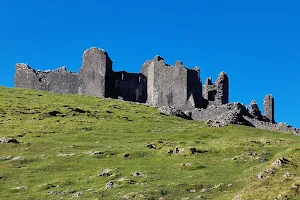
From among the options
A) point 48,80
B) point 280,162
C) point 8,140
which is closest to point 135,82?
point 48,80

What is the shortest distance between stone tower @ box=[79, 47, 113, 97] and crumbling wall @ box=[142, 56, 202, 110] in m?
7.99

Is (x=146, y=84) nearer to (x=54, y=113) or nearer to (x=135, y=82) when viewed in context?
(x=135, y=82)

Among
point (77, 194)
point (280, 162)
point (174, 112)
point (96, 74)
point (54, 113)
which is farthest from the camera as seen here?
point (96, 74)

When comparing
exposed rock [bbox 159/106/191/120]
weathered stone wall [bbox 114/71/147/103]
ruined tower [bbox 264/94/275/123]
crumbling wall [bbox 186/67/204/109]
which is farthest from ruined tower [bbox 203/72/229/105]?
exposed rock [bbox 159/106/191/120]

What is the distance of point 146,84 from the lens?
93.8 metres

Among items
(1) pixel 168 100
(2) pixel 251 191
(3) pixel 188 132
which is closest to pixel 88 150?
(3) pixel 188 132

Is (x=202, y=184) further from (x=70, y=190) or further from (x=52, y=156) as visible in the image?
(x=52, y=156)

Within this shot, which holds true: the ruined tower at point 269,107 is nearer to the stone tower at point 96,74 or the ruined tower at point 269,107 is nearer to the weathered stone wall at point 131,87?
the weathered stone wall at point 131,87

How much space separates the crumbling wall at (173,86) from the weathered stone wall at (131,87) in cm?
461

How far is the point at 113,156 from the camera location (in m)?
39.0

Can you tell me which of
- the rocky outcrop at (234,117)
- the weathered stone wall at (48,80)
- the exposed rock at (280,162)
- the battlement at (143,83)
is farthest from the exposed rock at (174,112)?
the exposed rock at (280,162)

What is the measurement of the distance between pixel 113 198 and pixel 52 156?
14487 mm

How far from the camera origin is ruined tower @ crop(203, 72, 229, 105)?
285 feet

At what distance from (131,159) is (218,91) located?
5144cm
